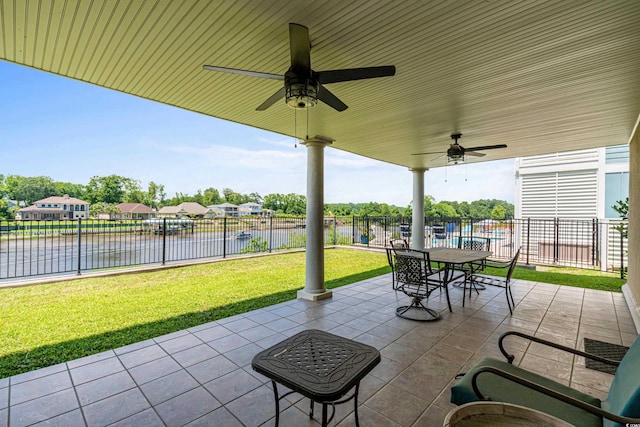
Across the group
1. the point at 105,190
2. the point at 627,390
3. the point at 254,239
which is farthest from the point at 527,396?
the point at 105,190

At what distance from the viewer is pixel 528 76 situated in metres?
2.67

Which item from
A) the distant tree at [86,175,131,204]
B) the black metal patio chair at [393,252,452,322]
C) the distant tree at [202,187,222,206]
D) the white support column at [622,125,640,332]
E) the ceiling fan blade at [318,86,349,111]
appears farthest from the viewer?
the distant tree at [202,187,222,206]

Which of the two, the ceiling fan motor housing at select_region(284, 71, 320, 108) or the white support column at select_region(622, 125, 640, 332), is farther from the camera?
the white support column at select_region(622, 125, 640, 332)

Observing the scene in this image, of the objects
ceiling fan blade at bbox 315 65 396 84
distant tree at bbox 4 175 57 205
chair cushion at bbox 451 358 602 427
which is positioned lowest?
chair cushion at bbox 451 358 602 427

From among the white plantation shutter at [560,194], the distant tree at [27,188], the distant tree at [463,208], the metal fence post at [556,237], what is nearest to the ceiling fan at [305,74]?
the metal fence post at [556,237]

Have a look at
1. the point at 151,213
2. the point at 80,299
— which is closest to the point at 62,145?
the point at 151,213

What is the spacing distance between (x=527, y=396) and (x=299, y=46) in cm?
261

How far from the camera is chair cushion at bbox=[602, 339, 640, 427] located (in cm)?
104

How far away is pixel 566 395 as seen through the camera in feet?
5.01

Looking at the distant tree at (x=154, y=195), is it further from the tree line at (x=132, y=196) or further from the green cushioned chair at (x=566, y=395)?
the green cushioned chair at (x=566, y=395)

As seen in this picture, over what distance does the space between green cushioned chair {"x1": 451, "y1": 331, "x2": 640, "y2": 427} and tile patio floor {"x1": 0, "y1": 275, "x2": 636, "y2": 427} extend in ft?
1.64

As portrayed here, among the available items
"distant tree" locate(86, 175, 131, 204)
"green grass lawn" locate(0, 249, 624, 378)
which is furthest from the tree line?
"green grass lawn" locate(0, 249, 624, 378)

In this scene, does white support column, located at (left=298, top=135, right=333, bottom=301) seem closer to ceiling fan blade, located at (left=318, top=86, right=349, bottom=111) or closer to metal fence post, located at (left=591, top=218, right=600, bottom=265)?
ceiling fan blade, located at (left=318, top=86, right=349, bottom=111)

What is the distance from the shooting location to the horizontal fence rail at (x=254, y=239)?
6.21m
